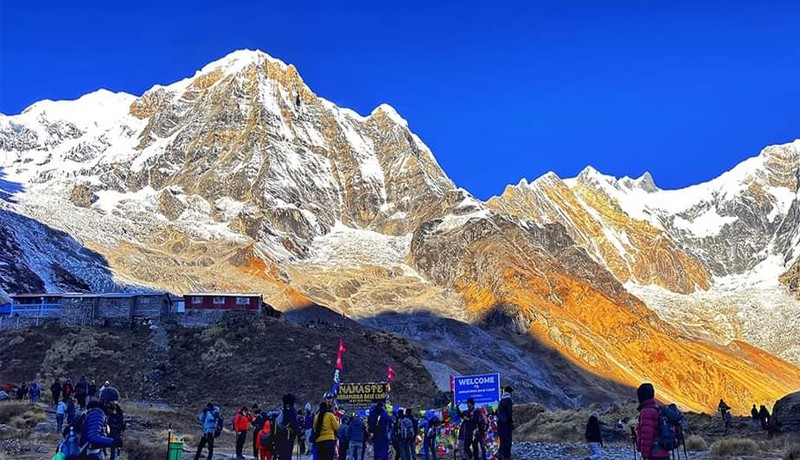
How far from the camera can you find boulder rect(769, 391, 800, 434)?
28.0 metres

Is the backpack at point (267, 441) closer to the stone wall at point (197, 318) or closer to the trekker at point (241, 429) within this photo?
the trekker at point (241, 429)

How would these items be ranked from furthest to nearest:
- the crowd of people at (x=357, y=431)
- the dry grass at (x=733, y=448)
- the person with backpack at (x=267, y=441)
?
the dry grass at (x=733, y=448)
the person with backpack at (x=267, y=441)
the crowd of people at (x=357, y=431)

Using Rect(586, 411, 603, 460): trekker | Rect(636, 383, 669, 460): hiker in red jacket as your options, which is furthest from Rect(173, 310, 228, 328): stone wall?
Rect(636, 383, 669, 460): hiker in red jacket

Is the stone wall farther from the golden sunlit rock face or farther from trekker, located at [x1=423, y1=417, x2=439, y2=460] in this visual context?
the golden sunlit rock face

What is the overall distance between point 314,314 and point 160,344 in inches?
2172

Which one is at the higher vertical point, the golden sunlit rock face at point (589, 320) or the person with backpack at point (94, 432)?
the golden sunlit rock face at point (589, 320)

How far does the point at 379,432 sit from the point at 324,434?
154 inches

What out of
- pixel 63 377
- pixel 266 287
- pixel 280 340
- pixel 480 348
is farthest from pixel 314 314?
pixel 63 377

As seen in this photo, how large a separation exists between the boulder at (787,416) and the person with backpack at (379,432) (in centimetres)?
1454

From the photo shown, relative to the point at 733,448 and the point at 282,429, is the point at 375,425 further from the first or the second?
the point at 733,448

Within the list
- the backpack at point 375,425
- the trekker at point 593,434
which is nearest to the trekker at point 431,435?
the trekker at point 593,434

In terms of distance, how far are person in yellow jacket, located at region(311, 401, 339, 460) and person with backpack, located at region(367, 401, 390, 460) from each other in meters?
3.65

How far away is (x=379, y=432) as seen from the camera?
21172mm

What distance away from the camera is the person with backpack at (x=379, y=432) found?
2114 cm
